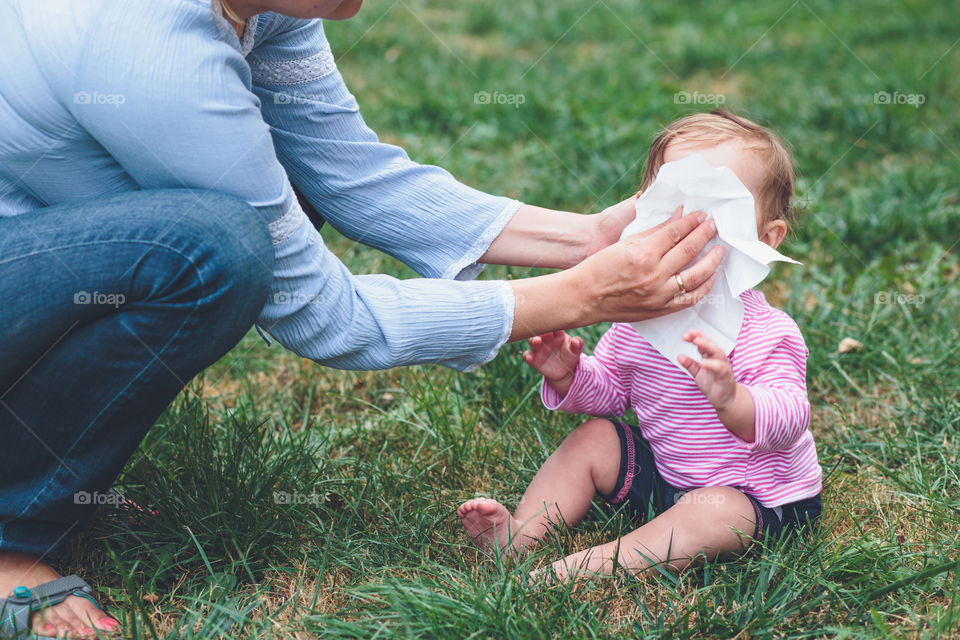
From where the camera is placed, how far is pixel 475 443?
219cm

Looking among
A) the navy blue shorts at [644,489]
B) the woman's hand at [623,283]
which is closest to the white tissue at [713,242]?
the woman's hand at [623,283]

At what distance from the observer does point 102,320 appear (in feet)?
5.13

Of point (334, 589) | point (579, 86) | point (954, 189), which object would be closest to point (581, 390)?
point (334, 589)

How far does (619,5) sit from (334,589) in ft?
17.6

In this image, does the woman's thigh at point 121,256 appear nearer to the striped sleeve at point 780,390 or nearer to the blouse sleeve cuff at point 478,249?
the blouse sleeve cuff at point 478,249

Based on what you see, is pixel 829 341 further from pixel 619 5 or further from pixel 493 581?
pixel 619 5

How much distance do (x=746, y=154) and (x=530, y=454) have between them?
817 millimetres

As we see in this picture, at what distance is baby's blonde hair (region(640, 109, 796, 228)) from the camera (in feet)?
5.84

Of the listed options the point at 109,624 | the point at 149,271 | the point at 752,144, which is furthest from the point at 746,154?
the point at 109,624

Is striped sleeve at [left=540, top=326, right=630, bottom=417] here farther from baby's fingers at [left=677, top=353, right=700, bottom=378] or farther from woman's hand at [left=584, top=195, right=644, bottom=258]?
baby's fingers at [left=677, top=353, right=700, bottom=378]

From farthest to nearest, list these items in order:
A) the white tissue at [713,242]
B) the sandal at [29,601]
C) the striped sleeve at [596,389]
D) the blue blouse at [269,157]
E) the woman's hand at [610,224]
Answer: the woman's hand at [610,224] < the striped sleeve at [596,389] < the white tissue at [713,242] < the sandal at [29,601] < the blue blouse at [269,157]

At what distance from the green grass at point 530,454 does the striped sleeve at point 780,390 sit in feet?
0.72

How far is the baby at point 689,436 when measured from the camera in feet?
5.58

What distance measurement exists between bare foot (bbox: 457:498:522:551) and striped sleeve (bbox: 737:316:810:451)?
18.7 inches
